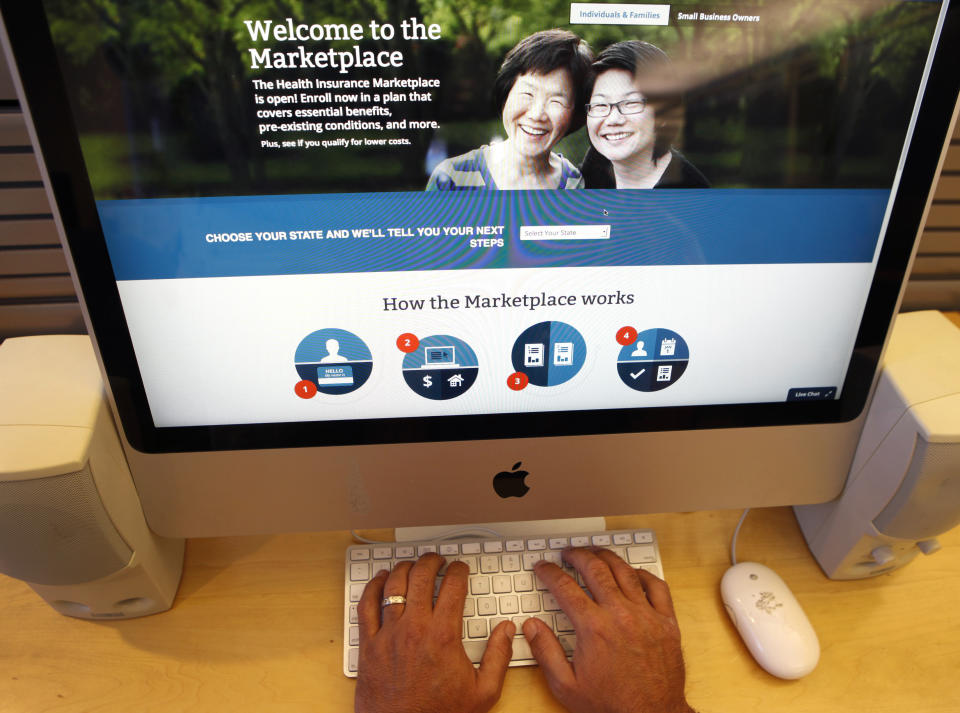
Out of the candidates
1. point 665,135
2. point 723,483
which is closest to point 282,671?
point 723,483

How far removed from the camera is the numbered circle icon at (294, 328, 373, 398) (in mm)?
538

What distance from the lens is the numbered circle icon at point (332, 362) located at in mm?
538

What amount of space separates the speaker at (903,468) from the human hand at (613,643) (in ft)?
0.71

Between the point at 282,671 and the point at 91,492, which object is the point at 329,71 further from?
the point at 282,671

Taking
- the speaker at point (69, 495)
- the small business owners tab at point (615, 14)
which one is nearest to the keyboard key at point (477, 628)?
the speaker at point (69, 495)

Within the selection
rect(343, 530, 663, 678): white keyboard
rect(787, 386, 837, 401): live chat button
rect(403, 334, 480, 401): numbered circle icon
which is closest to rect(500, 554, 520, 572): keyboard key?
rect(343, 530, 663, 678): white keyboard

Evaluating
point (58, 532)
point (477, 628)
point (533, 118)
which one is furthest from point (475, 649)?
point (533, 118)

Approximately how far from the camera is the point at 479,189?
0.48 m

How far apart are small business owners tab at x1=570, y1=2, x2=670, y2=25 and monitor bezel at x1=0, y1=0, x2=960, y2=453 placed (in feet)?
0.73

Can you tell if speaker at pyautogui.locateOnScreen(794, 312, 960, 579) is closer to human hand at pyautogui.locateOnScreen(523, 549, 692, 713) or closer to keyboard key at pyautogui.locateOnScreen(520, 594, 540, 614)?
human hand at pyautogui.locateOnScreen(523, 549, 692, 713)

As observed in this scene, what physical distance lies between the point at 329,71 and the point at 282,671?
0.56 metres

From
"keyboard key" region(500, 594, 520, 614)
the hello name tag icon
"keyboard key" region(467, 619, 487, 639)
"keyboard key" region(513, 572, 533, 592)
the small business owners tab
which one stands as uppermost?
the small business owners tab

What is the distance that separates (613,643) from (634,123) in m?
0.47

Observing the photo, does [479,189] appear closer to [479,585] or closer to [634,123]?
[634,123]
